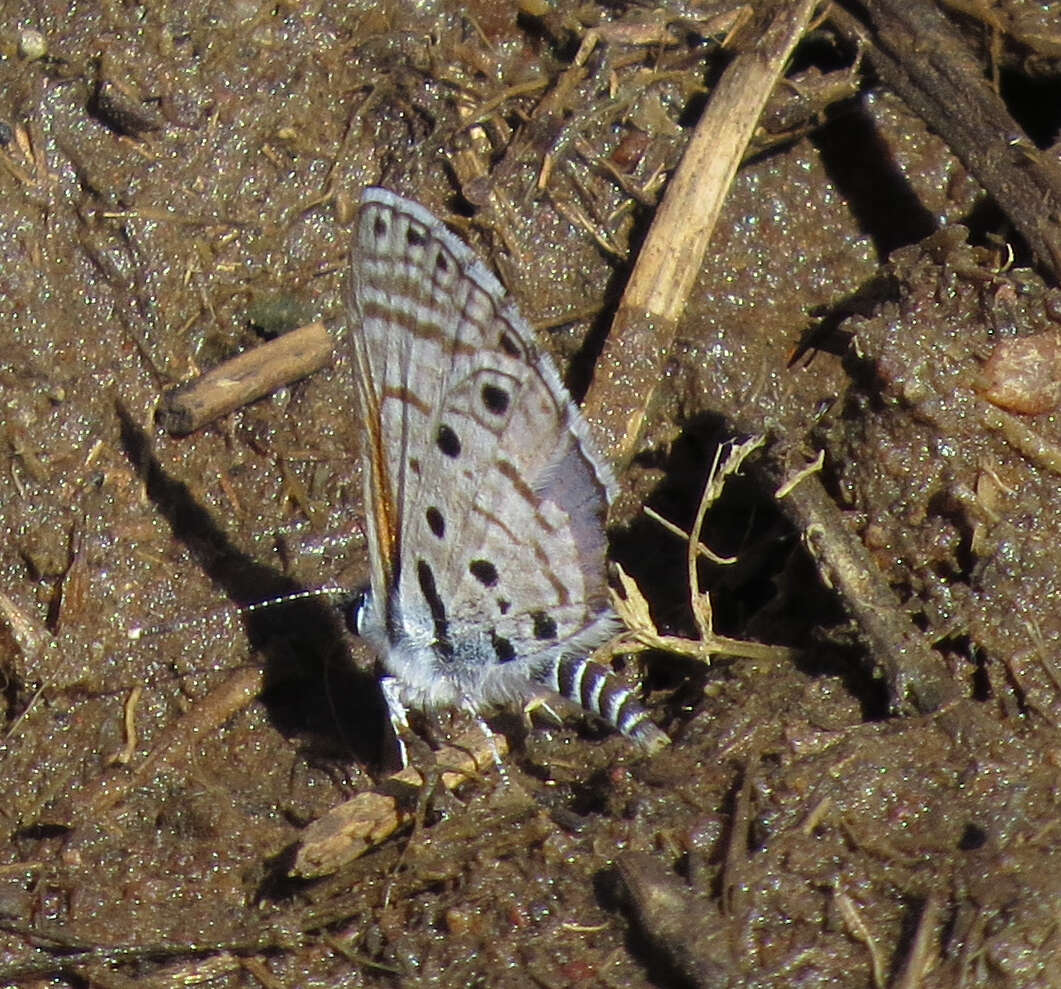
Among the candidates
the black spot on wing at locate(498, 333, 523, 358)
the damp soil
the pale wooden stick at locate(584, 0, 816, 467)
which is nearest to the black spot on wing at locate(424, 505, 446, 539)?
the black spot on wing at locate(498, 333, 523, 358)

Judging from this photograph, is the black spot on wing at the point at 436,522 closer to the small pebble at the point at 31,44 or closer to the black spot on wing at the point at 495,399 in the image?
the black spot on wing at the point at 495,399

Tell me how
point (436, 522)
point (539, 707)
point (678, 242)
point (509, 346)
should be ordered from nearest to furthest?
point (509, 346), point (436, 522), point (539, 707), point (678, 242)

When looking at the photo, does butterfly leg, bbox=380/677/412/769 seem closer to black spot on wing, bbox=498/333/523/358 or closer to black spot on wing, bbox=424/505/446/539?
black spot on wing, bbox=424/505/446/539

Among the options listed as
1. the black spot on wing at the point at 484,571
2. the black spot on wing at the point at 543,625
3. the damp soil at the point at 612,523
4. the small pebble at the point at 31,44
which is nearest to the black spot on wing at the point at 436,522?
the black spot on wing at the point at 484,571

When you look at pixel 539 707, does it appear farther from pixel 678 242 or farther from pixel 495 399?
pixel 678 242

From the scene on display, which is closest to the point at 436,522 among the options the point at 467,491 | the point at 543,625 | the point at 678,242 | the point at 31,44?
the point at 467,491

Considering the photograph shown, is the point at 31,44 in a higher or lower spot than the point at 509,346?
higher

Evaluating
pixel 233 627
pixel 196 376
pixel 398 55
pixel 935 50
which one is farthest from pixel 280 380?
pixel 935 50
